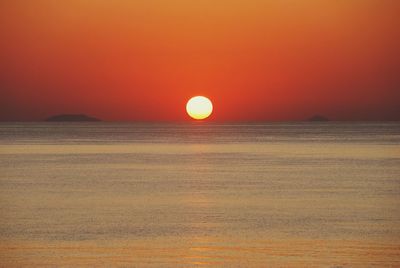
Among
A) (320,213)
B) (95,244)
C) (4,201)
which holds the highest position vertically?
(4,201)

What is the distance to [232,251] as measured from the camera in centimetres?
1988

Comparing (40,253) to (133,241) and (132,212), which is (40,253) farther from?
(132,212)

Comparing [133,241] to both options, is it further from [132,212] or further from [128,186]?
[128,186]

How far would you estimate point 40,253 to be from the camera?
19.6m

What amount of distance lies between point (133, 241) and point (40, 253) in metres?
2.57

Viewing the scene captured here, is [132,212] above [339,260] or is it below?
above

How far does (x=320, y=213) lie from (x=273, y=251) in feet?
25.5

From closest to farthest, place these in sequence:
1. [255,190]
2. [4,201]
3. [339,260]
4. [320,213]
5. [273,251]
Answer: [339,260], [273,251], [320,213], [4,201], [255,190]

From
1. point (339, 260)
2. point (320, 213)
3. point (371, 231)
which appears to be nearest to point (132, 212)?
point (320, 213)

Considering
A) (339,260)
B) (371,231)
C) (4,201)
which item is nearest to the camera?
(339,260)

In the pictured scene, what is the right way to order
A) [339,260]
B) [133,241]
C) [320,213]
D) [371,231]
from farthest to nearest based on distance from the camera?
[320,213] → [371,231] → [133,241] → [339,260]

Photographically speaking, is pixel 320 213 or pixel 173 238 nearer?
pixel 173 238

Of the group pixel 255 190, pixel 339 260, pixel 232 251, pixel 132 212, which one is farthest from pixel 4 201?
pixel 339 260

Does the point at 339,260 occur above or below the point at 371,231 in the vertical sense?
below
